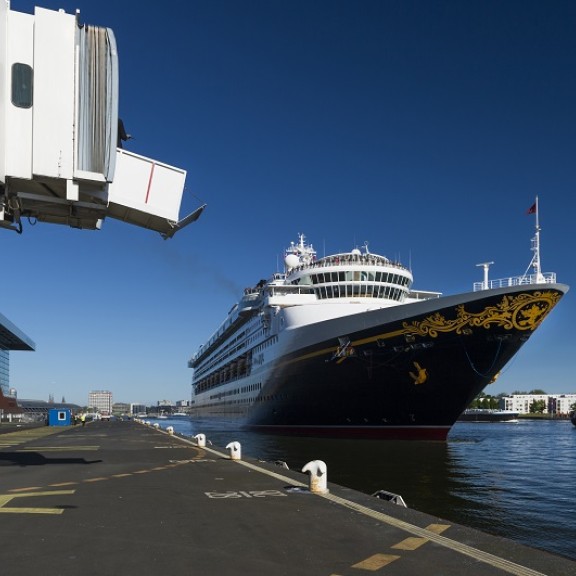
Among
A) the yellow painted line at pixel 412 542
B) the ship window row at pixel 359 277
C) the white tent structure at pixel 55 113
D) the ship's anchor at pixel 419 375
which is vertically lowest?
the yellow painted line at pixel 412 542


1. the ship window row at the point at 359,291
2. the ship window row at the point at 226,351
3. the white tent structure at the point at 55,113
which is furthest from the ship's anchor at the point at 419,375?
the ship window row at the point at 226,351

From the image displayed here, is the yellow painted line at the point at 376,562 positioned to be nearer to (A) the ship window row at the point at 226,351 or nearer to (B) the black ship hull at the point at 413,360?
(B) the black ship hull at the point at 413,360

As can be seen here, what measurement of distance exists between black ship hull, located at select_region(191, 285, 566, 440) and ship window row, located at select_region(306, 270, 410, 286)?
793cm

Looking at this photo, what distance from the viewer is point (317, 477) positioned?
39.2 ft

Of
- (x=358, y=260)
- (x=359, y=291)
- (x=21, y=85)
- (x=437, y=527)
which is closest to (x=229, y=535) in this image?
(x=437, y=527)

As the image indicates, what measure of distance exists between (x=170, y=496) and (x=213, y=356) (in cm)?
8474

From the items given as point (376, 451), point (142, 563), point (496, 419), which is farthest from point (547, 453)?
point (496, 419)

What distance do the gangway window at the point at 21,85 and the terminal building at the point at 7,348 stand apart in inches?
3179

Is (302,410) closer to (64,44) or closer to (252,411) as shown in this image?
(252,411)

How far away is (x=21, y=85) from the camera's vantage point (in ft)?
41.3

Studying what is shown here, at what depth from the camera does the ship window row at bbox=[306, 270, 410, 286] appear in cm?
4591

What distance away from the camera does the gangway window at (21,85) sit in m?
12.5

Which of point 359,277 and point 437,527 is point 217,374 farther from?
point 437,527

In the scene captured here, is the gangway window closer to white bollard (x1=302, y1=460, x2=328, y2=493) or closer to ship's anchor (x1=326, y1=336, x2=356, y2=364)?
white bollard (x1=302, y1=460, x2=328, y2=493)
